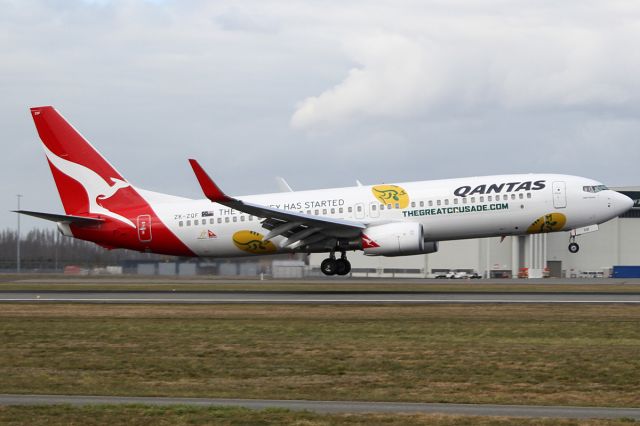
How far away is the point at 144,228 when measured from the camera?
47250 mm

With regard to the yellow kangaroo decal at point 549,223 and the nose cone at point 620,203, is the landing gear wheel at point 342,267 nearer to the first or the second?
the yellow kangaroo decal at point 549,223

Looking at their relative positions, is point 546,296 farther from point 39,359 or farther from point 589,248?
point 589,248

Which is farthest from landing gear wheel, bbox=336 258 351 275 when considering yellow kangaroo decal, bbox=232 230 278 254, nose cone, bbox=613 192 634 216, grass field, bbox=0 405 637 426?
grass field, bbox=0 405 637 426

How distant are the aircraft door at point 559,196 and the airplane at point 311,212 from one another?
45 mm

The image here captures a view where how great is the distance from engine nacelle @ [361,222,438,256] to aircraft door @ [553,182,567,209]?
6.19 meters

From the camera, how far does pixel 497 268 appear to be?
96.7 meters

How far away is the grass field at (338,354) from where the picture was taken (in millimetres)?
18672

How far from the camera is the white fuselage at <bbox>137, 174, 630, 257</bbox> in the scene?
143ft

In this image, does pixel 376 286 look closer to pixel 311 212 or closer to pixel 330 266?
pixel 330 266

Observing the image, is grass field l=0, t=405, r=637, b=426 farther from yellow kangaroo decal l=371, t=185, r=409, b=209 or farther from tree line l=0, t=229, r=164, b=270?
tree line l=0, t=229, r=164, b=270

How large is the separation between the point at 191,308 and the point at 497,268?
64.8 m

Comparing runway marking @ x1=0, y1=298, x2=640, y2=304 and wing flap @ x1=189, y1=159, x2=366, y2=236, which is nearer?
runway marking @ x1=0, y1=298, x2=640, y2=304

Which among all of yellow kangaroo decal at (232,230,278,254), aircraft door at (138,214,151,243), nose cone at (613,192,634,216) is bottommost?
yellow kangaroo decal at (232,230,278,254)

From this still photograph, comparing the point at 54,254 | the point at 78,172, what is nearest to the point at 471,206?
the point at 78,172
